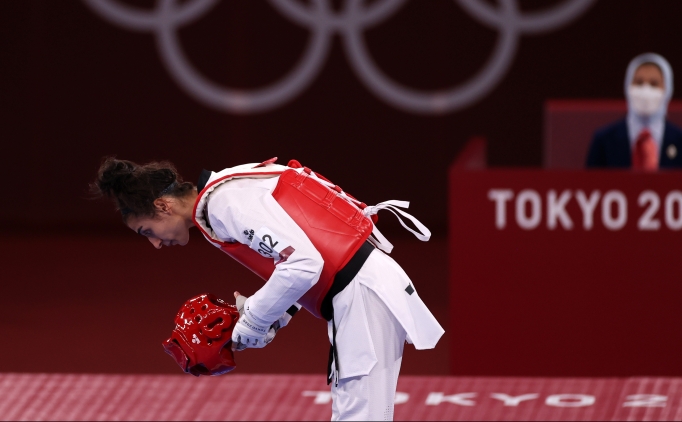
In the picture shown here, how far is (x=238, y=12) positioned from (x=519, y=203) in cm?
555

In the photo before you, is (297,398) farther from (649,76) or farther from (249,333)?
(649,76)

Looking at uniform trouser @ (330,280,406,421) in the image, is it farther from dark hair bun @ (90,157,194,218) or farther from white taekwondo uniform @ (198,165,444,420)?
dark hair bun @ (90,157,194,218)

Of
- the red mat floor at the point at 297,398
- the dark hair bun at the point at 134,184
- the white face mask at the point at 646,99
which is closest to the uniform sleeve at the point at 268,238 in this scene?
the dark hair bun at the point at 134,184

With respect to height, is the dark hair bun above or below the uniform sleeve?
above

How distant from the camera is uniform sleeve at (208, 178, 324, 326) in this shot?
3531mm

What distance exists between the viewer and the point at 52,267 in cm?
970

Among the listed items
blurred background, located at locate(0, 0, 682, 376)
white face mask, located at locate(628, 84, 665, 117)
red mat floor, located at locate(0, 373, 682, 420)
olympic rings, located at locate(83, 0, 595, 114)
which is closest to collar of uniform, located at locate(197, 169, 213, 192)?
red mat floor, located at locate(0, 373, 682, 420)

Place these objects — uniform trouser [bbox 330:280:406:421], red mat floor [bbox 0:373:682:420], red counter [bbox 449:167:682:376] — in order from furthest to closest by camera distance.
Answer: red counter [bbox 449:167:682:376], red mat floor [bbox 0:373:682:420], uniform trouser [bbox 330:280:406:421]

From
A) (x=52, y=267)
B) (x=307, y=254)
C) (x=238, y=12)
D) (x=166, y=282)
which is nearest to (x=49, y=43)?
Answer: (x=238, y=12)

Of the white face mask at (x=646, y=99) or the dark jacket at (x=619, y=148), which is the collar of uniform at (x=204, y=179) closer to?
the dark jacket at (x=619, y=148)

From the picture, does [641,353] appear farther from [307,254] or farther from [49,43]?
[49,43]

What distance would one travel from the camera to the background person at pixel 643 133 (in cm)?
777

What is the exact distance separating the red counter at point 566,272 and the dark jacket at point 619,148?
1708 mm

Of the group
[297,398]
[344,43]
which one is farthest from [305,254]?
[344,43]
